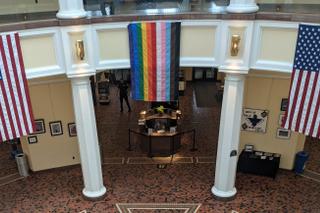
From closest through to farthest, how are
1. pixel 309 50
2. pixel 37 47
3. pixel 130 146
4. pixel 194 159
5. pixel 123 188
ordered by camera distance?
pixel 309 50
pixel 37 47
pixel 123 188
pixel 194 159
pixel 130 146

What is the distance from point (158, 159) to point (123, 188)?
89.6 inches

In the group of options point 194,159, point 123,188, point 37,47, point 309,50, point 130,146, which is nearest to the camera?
point 309,50

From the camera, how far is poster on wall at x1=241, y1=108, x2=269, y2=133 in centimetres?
1191

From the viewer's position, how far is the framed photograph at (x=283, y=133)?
1185 cm

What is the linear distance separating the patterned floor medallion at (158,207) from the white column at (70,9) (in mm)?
6023

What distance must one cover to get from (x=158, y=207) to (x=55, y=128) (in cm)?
480

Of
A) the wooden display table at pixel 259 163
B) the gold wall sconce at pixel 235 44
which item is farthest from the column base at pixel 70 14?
the wooden display table at pixel 259 163

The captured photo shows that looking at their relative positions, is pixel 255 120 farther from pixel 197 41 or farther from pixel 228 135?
pixel 197 41

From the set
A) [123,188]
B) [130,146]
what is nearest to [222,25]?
[123,188]

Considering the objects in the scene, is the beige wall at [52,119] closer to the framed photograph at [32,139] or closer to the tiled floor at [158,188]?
the framed photograph at [32,139]

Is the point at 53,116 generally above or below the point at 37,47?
below

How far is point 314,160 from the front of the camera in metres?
13.2

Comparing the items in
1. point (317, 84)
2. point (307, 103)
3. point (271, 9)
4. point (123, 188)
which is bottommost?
point (123, 188)

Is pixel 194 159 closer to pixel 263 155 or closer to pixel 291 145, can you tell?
pixel 263 155
